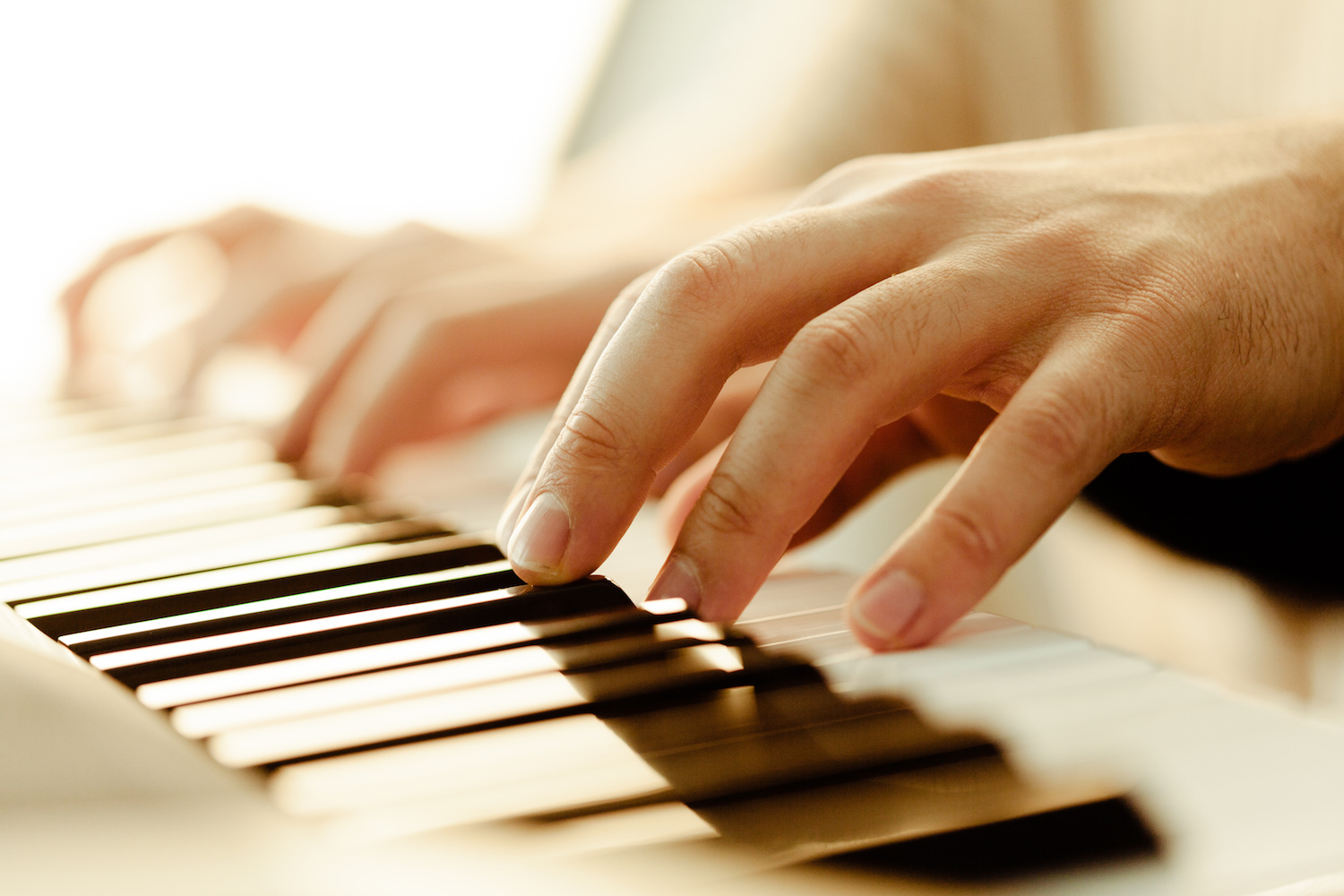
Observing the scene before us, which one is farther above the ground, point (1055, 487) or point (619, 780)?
point (1055, 487)

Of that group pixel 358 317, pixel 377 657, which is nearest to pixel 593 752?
pixel 377 657

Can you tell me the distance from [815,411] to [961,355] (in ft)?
0.31

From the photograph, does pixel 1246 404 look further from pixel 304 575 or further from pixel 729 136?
pixel 729 136

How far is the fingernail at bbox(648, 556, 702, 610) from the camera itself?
538 mm

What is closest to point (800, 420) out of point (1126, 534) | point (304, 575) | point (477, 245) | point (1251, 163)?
point (304, 575)

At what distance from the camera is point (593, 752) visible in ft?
1.17

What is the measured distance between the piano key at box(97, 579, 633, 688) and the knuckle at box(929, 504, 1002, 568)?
16 centimetres

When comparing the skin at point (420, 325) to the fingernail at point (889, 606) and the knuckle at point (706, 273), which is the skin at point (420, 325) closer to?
the knuckle at point (706, 273)

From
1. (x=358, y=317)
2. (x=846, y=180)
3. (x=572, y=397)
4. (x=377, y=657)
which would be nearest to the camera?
(x=377, y=657)

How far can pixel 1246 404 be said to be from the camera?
688 millimetres

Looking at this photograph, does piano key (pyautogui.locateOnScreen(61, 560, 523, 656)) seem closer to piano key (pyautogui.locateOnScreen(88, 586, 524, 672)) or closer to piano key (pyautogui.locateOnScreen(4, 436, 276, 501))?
piano key (pyautogui.locateOnScreen(88, 586, 524, 672))

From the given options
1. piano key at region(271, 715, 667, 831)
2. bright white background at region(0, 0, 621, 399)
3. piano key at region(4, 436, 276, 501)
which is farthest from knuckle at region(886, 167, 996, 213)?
bright white background at region(0, 0, 621, 399)

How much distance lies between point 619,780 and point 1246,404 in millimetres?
532

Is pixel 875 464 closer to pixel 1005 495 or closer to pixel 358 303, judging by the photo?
pixel 1005 495
